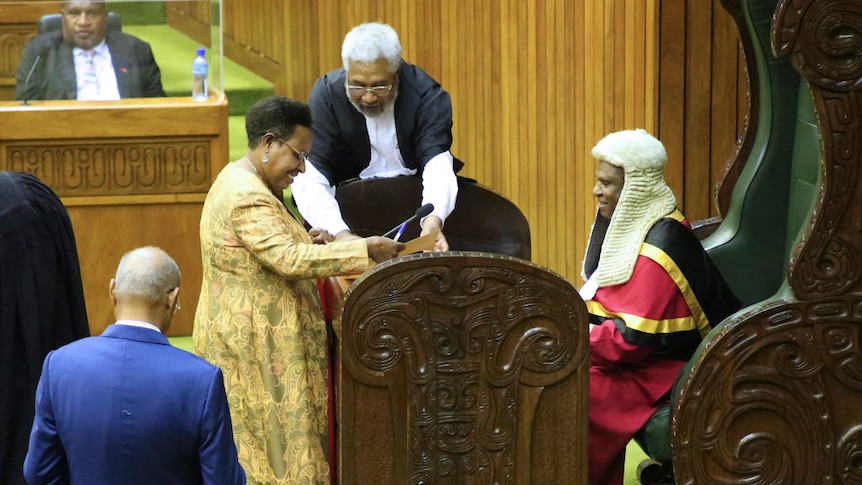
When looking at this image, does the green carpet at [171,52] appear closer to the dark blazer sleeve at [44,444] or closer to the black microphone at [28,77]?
the black microphone at [28,77]

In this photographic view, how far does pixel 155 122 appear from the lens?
238 inches

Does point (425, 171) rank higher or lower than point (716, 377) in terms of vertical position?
higher

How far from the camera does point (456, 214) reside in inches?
185

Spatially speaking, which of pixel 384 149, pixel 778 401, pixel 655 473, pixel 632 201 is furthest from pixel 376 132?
pixel 778 401

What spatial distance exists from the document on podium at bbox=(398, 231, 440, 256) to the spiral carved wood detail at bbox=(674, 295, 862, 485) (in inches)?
30.9

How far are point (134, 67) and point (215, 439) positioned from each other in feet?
12.1

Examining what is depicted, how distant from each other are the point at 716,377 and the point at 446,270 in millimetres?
773

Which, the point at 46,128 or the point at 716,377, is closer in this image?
the point at 716,377

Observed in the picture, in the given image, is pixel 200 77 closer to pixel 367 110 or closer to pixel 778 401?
pixel 367 110

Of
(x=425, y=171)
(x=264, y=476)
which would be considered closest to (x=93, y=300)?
(x=425, y=171)

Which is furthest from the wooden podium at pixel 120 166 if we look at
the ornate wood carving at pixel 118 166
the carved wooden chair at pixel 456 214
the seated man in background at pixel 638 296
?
the seated man in background at pixel 638 296

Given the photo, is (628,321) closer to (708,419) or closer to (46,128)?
(708,419)

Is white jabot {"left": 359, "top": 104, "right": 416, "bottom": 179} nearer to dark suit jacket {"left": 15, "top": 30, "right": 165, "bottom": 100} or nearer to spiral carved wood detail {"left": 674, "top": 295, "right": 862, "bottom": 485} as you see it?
spiral carved wood detail {"left": 674, "top": 295, "right": 862, "bottom": 485}

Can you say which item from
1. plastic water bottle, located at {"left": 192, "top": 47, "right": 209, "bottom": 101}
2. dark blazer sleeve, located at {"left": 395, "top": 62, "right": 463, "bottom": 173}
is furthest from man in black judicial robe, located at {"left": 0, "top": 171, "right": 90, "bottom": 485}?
plastic water bottle, located at {"left": 192, "top": 47, "right": 209, "bottom": 101}
